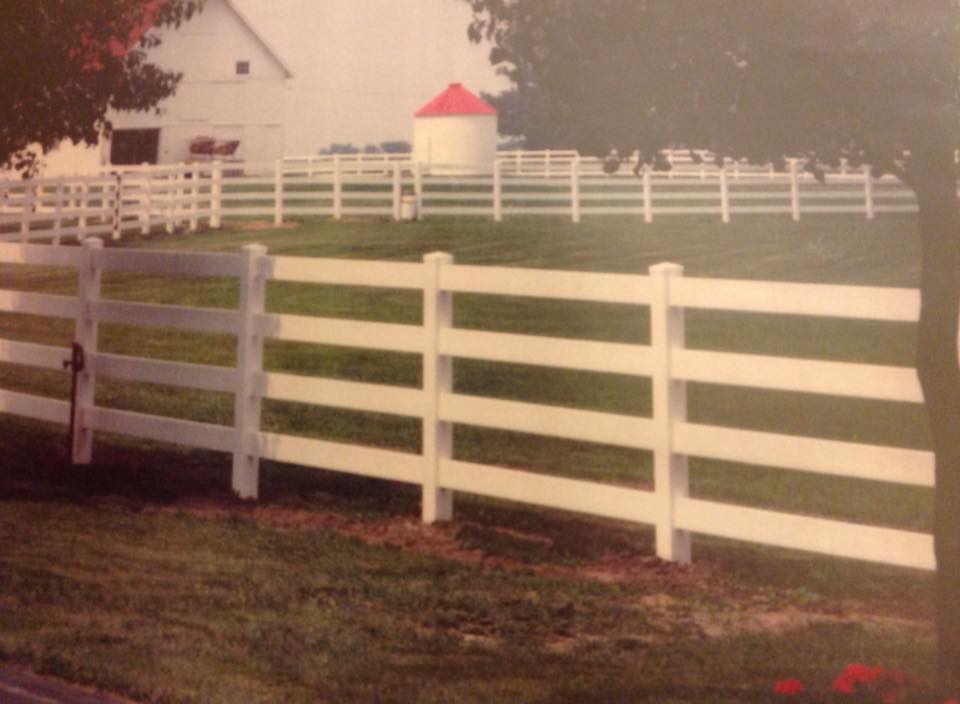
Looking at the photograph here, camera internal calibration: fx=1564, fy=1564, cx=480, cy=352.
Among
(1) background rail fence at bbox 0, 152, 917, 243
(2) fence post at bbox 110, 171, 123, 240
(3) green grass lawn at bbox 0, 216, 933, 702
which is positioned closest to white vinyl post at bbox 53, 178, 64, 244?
(1) background rail fence at bbox 0, 152, 917, 243

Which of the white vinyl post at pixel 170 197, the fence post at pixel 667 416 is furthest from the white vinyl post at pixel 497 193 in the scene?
the fence post at pixel 667 416

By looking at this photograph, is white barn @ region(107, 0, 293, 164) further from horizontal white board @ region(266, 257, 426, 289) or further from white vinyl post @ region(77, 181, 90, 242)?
white vinyl post @ region(77, 181, 90, 242)

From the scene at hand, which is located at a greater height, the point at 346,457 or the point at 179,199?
the point at 179,199

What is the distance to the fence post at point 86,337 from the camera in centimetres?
1116

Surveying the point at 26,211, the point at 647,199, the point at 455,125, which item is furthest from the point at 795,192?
the point at 455,125

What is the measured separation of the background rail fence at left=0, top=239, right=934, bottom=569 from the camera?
23.8 ft

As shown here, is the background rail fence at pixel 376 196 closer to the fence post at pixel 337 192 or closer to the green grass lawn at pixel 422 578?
the fence post at pixel 337 192

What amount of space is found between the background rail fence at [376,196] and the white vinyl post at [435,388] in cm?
1794

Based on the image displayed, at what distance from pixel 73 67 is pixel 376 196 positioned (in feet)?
54.2

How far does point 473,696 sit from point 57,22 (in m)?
6.70

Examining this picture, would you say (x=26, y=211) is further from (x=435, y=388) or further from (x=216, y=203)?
(x=435, y=388)

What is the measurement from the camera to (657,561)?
809cm

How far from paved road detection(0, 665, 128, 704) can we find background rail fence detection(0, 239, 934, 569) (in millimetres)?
3089

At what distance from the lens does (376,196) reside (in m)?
27.7
